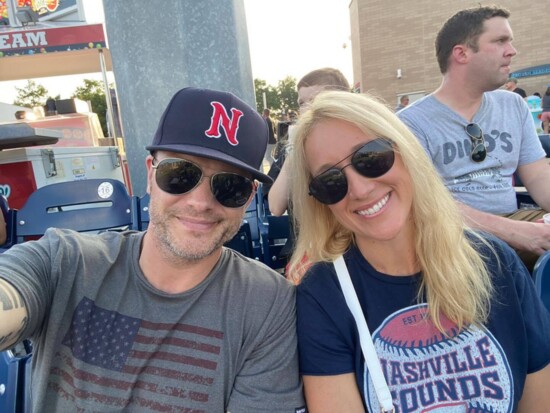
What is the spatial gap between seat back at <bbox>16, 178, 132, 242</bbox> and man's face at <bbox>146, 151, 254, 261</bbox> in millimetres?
1898

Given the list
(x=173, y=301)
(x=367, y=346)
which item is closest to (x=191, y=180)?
(x=173, y=301)

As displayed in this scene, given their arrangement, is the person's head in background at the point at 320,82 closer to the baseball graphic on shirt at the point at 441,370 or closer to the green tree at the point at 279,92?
the baseball graphic on shirt at the point at 441,370

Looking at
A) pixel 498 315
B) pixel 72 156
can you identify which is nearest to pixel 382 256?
pixel 498 315

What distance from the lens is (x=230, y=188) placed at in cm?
125

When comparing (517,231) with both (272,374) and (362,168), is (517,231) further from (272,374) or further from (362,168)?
(272,374)

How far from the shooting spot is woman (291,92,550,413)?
46.1 inches

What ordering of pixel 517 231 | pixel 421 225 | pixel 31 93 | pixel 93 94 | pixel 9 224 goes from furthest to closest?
1. pixel 93 94
2. pixel 31 93
3. pixel 9 224
4. pixel 517 231
5. pixel 421 225

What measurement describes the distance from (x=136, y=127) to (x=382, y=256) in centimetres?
229

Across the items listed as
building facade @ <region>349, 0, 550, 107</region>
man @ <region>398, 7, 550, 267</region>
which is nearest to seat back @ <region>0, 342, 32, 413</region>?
man @ <region>398, 7, 550, 267</region>

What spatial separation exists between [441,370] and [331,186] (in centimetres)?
65

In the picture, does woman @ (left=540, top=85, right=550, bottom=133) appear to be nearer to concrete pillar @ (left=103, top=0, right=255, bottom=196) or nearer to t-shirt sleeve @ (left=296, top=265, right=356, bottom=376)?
concrete pillar @ (left=103, top=0, right=255, bottom=196)

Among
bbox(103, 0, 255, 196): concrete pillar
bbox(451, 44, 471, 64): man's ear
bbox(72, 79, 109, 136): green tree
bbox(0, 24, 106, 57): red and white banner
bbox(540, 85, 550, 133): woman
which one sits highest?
bbox(72, 79, 109, 136): green tree

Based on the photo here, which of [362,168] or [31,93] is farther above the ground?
[31,93]

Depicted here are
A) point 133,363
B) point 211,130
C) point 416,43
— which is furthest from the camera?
point 416,43
